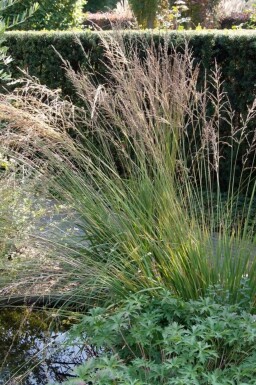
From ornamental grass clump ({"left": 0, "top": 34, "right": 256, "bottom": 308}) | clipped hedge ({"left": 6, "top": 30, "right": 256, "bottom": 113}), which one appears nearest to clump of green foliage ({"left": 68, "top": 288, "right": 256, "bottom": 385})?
ornamental grass clump ({"left": 0, "top": 34, "right": 256, "bottom": 308})

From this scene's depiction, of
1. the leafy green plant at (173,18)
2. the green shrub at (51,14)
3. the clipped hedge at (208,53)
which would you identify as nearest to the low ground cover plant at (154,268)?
the clipped hedge at (208,53)

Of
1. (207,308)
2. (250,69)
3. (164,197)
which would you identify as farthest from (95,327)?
(250,69)

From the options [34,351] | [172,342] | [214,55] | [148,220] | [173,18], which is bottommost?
[34,351]

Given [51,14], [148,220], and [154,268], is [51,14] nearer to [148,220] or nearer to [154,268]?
[148,220]

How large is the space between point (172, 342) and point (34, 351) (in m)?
1.07

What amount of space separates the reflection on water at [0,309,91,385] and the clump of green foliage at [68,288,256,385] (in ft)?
1.01

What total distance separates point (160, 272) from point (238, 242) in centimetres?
41

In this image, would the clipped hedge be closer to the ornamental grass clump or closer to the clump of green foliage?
the ornamental grass clump

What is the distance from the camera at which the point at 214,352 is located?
255 centimetres

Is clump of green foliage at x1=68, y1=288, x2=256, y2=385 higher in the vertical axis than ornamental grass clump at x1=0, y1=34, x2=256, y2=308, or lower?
lower

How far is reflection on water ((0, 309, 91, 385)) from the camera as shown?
3275mm

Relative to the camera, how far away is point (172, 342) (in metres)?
2.69

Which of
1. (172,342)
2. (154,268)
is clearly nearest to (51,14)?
(154,268)

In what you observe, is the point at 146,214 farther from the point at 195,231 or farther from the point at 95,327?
the point at 95,327
